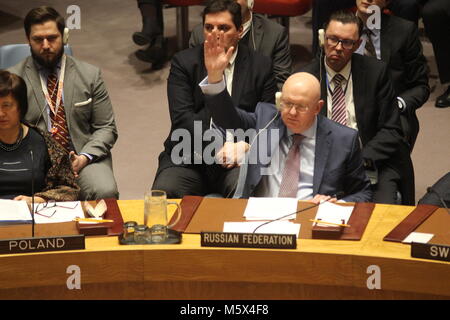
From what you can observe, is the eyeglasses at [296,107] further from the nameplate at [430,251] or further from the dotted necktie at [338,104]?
the nameplate at [430,251]

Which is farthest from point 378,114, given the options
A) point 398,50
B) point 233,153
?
point 233,153

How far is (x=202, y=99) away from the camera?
178 inches

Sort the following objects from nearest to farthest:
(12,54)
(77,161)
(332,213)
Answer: (332,213), (77,161), (12,54)

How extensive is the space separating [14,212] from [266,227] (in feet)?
3.11

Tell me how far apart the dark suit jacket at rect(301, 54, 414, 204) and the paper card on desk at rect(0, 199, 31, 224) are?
63.7 inches

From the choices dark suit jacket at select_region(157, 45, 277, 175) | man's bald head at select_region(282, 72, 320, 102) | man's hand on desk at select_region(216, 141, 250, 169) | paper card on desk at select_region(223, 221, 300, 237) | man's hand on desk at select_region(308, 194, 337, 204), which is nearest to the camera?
paper card on desk at select_region(223, 221, 300, 237)

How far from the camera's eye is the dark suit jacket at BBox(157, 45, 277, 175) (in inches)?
177

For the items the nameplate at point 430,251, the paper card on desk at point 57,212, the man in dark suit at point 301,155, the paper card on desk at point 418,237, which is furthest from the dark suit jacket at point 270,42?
the nameplate at point 430,251

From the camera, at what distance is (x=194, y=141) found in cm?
446

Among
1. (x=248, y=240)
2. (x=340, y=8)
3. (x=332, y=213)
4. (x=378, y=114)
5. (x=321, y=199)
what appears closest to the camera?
(x=248, y=240)

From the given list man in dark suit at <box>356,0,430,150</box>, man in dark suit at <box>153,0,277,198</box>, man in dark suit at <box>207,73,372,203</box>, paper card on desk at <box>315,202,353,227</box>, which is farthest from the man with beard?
man in dark suit at <box>356,0,430,150</box>

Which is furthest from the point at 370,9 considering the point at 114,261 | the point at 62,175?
the point at 114,261

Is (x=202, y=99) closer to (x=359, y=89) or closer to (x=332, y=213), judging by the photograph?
(x=359, y=89)

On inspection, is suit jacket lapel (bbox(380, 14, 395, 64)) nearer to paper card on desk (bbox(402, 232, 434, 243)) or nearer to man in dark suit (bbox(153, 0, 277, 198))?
man in dark suit (bbox(153, 0, 277, 198))
